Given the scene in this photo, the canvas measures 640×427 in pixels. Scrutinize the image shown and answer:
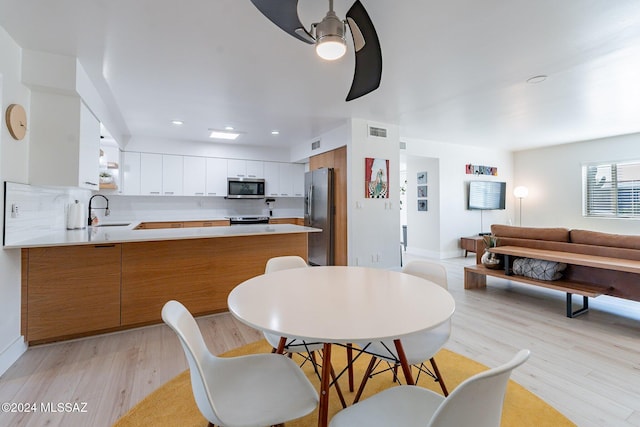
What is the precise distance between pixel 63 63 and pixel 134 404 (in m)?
2.84

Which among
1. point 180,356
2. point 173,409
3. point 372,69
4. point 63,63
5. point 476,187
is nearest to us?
point 173,409

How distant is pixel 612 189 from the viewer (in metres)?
5.87

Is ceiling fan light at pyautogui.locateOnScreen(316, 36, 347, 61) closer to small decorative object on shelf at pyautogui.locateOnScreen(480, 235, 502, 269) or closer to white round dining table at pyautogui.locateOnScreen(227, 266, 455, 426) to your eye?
white round dining table at pyautogui.locateOnScreen(227, 266, 455, 426)

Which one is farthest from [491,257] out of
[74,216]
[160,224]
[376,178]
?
[160,224]

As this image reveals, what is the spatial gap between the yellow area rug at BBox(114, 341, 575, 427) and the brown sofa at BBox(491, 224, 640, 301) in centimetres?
212

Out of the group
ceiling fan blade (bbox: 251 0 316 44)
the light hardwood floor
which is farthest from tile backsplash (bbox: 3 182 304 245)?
ceiling fan blade (bbox: 251 0 316 44)

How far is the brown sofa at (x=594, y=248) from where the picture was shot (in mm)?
2888

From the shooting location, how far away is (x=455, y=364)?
2.10m

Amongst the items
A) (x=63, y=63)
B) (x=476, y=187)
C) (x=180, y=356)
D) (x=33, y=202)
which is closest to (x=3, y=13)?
(x=63, y=63)

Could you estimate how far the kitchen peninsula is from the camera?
2.33 m

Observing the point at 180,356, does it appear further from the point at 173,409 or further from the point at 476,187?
the point at 476,187

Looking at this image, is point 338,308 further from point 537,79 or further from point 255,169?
point 255,169

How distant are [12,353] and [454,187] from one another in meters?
7.06

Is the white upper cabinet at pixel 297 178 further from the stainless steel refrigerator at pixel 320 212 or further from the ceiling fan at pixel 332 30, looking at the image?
the ceiling fan at pixel 332 30
